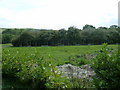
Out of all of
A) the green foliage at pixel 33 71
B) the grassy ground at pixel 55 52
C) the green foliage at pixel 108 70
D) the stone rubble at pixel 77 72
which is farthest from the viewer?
the grassy ground at pixel 55 52

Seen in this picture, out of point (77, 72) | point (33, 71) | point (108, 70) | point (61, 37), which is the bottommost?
point (77, 72)

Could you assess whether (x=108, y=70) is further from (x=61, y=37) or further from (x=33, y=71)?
(x=61, y=37)

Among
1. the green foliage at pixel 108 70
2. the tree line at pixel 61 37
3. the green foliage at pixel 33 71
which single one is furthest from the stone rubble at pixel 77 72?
the tree line at pixel 61 37

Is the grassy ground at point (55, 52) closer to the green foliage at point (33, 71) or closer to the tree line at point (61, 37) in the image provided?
the green foliage at point (33, 71)

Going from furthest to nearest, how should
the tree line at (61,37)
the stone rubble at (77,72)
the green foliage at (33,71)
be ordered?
1. the tree line at (61,37)
2. the stone rubble at (77,72)
3. the green foliage at (33,71)

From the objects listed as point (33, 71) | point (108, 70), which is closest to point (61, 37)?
point (33, 71)

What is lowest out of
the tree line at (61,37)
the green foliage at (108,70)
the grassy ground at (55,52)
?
the grassy ground at (55,52)

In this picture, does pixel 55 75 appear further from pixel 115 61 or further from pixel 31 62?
pixel 31 62

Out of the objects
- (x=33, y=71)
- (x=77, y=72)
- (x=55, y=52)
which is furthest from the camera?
(x=55, y=52)

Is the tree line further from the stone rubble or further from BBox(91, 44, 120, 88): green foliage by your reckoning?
BBox(91, 44, 120, 88): green foliage

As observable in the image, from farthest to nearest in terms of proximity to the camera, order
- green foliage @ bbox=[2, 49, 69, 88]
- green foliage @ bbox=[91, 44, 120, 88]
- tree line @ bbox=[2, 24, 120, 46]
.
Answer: tree line @ bbox=[2, 24, 120, 46]
green foliage @ bbox=[2, 49, 69, 88]
green foliage @ bbox=[91, 44, 120, 88]

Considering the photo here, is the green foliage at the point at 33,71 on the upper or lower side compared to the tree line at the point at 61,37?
lower

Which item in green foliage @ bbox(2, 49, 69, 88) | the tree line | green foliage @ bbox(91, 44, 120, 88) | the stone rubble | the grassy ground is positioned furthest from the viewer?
the tree line

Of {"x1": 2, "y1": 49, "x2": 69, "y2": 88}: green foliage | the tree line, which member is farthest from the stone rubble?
the tree line
